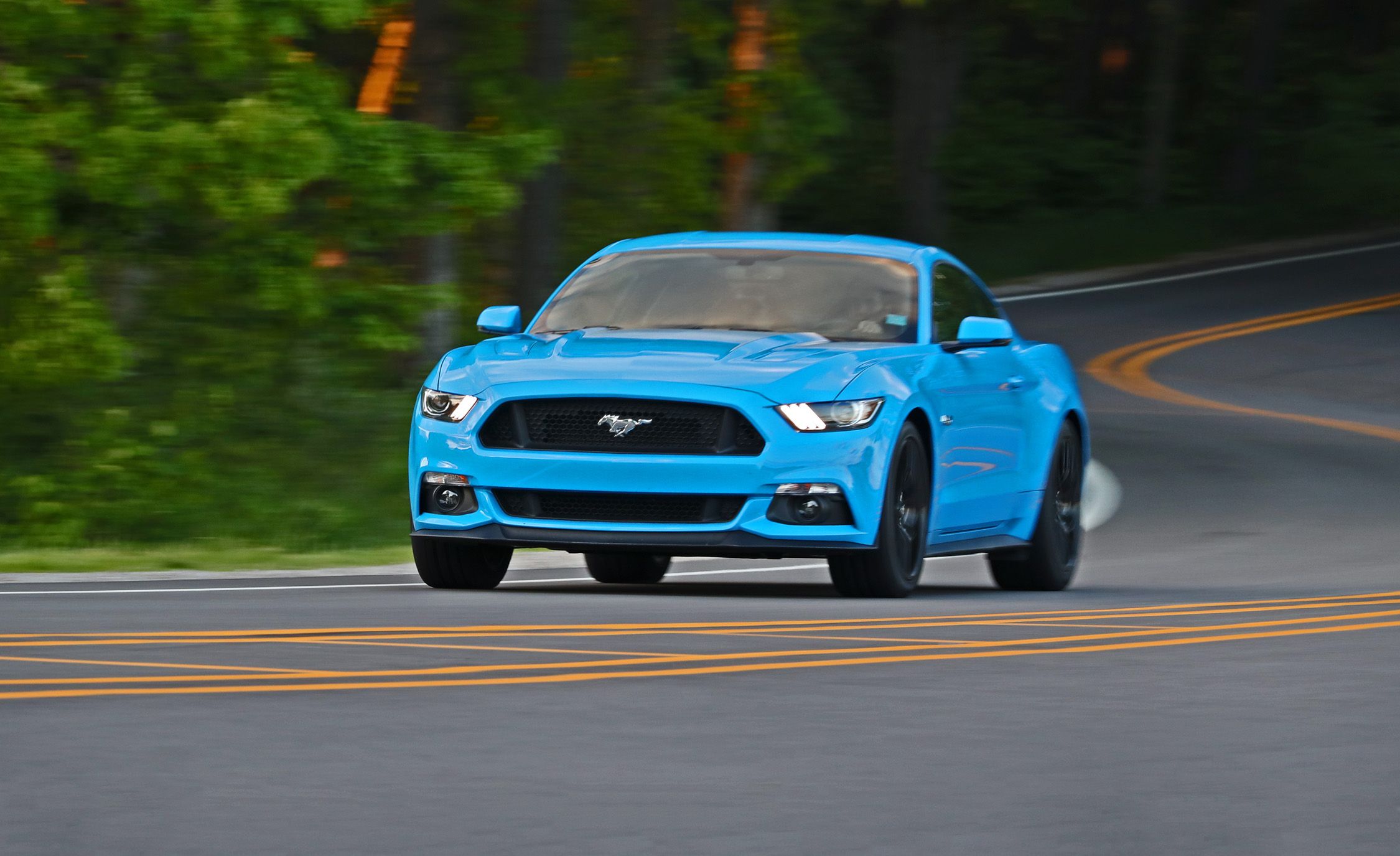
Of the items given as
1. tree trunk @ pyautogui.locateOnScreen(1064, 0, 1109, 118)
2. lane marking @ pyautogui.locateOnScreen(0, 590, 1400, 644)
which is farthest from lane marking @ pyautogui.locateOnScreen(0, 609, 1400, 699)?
tree trunk @ pyautogui.locateOnScreen(1064, 0, 1109, 118)

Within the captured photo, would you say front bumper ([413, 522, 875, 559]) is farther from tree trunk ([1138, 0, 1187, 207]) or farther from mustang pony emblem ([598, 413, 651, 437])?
tree trunk ([1138, 0, 1187, 207])

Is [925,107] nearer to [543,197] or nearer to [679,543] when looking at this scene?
[543,197]

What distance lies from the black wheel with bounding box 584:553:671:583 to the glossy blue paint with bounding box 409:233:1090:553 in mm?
1642

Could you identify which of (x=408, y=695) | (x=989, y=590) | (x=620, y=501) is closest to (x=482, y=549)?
(x=620, y=501)

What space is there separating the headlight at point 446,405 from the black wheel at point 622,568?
6.54ft

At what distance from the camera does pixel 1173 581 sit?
14.2 metres

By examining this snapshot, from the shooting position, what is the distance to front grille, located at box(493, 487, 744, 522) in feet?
35.6

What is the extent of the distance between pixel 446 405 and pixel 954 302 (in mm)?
2683

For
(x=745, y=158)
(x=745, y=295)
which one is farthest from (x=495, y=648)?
(x=745, y=158)

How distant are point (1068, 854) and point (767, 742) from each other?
150 centimetres

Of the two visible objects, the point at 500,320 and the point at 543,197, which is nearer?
the point at 500,320

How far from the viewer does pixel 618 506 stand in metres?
11.0

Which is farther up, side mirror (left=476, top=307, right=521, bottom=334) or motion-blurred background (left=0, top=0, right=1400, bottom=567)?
side mirror (left=476, top=307, right=521, bottom=334)

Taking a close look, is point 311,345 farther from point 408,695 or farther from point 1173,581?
point 408,695
